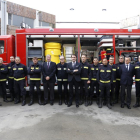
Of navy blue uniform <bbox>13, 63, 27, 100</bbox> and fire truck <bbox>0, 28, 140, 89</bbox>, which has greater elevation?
fire truck <bbox>0, 28, 140, 89</bbox>

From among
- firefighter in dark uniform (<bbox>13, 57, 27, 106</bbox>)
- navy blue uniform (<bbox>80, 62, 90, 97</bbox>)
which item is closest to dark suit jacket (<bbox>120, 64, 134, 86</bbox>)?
navy blue uniform (<bbox>80, 62, 90, 97</bbox>)

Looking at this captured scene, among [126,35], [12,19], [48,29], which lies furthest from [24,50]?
[12,19]

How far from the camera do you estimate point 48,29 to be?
221 inches

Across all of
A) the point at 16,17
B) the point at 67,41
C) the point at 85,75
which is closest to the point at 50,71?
the point at 85,75

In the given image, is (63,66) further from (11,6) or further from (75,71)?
(11,6)

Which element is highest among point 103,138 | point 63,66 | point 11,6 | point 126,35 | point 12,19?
point 11,6

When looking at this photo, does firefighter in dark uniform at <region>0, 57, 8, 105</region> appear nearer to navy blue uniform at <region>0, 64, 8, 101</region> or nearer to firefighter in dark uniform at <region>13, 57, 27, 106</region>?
navy blue uniform at <region>0, 64, 8, 101</region>

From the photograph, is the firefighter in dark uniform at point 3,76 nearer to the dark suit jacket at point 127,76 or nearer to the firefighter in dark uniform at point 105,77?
the firefighter in dark uniform at point 105,77

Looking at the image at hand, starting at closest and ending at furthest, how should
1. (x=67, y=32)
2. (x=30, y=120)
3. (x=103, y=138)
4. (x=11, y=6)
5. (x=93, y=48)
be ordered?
(x=103, y=138), (x=30, y=120), (x=67, y=32), (x=93, y=48), (x=11, y=6)

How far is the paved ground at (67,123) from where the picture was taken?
125 inches

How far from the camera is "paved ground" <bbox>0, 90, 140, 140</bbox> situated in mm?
3168

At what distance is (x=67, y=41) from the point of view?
616 cm

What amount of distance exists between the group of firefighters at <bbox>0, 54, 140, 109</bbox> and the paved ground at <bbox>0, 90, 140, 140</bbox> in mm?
429

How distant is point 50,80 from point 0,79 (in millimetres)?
1787
